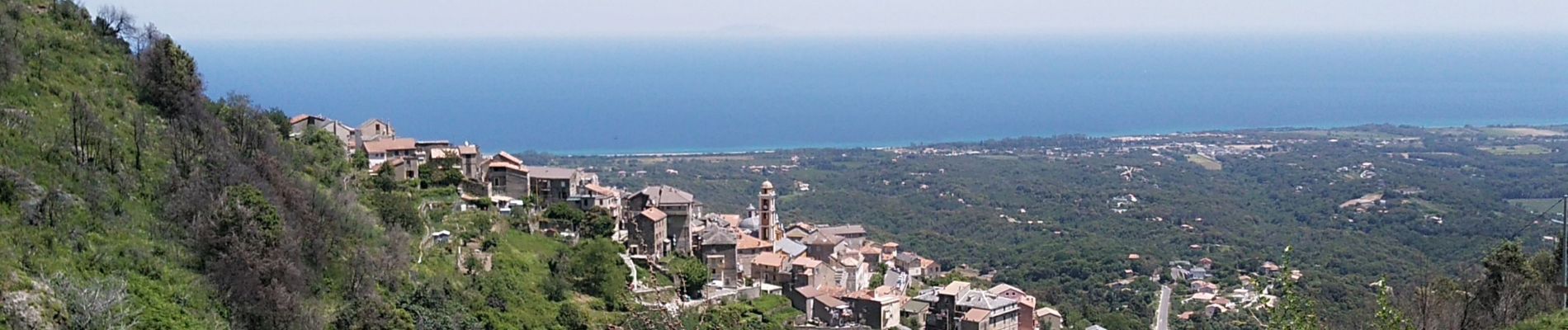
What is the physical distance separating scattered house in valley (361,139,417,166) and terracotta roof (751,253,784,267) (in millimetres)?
6345

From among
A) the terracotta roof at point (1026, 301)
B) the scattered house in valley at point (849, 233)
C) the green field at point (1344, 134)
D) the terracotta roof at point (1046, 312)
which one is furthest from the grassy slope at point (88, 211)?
the green field at point (1344, 134)

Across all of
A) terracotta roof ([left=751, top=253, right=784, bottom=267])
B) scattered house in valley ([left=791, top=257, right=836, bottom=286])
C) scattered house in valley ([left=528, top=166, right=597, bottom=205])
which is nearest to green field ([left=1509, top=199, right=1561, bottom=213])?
scattered house in valley ([left=791, top=257, right=836, bottom=286])

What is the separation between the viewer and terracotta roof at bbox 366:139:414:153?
2400cm

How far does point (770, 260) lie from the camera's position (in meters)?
24.5

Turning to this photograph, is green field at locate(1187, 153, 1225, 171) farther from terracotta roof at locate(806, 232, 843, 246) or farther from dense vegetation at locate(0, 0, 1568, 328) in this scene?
terracotta roof at locate(806, 232, 843, 246)

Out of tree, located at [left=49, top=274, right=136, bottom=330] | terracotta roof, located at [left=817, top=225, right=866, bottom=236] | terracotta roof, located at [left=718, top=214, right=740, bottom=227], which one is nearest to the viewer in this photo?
tree, located at [left=49, top=274, right=136, bottom=330]

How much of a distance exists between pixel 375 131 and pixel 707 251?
23.7 feet

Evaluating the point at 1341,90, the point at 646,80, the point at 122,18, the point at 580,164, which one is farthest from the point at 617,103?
the point at 122,18

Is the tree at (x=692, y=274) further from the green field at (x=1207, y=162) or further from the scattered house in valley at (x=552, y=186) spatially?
the green field at (x=1207, y=162)

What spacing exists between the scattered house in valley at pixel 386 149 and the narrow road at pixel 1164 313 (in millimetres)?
15379

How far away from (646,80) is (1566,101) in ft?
337

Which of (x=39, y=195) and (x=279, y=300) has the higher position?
(x=39, y=195)

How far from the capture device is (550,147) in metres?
92.1

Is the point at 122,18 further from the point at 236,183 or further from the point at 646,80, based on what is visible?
the point at 646,80
